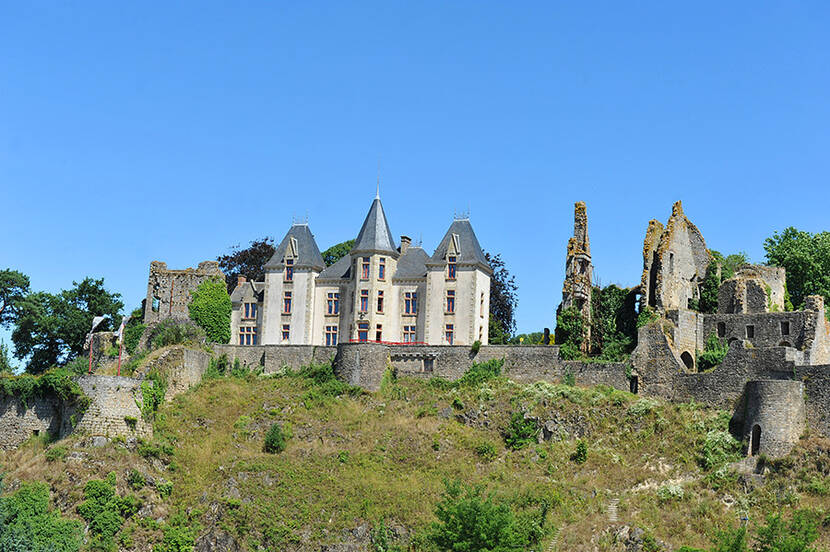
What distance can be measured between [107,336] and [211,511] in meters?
19.8

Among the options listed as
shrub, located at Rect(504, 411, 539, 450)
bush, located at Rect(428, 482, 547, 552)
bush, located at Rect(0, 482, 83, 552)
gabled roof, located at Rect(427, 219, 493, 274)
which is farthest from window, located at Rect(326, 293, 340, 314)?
bush, located at Rect(428, 482, 547, 552)

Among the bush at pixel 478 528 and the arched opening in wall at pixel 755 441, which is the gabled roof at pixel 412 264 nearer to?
the bush at pixel 478 528

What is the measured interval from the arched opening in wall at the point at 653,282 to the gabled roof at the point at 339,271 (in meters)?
16.6

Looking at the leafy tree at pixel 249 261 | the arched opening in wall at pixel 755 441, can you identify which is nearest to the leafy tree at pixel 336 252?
the leafy tree at pixel 249 261

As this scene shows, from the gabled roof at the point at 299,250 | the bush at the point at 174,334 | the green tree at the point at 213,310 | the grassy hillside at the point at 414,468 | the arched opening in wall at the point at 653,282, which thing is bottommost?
the grassy hillside at the point at 414,468

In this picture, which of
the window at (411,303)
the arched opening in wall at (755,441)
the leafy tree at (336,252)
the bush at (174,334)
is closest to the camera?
the arched opening in wall at (755,441)

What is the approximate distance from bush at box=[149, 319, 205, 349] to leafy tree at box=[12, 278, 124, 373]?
7446mm

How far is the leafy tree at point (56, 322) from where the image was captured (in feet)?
224

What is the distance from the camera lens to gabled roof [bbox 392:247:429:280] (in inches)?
2486

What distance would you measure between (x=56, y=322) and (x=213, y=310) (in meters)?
9.93

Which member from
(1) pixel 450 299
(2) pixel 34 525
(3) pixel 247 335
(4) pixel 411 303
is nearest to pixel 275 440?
(2) pixel 34 525

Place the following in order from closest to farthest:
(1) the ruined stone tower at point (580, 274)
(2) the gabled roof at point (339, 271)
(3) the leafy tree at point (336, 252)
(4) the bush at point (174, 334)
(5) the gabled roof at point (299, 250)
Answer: (1) the ruined stone tower at point (580, 274) < (4) the bush at point (174, 334) < (2) the gabled roof at point (339, 271) < (5) the gabled roof at point (299, 250) < (3) the leafy tree at point (336, 252)

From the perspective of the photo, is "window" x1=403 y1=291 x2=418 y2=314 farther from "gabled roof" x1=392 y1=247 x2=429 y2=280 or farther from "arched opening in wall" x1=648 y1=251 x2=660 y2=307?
"arched opening in wall" x1=648 y1=251 x2=660 y2=307

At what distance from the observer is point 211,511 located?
48.0m
